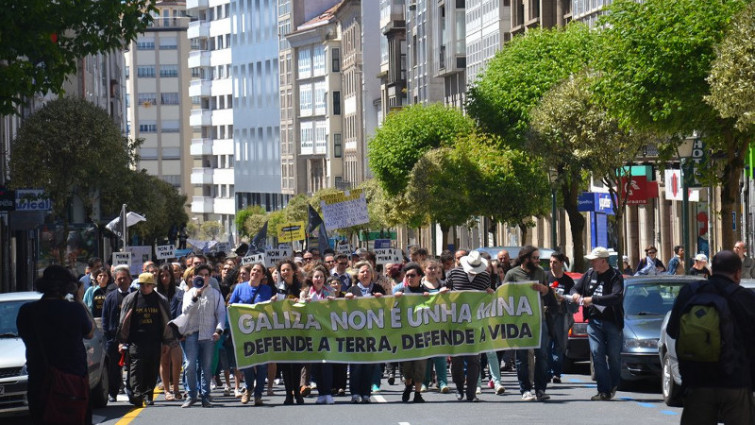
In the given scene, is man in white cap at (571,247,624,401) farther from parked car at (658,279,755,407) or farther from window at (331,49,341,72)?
window at (331,49,341,72)

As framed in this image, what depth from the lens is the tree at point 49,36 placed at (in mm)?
Result: 22453

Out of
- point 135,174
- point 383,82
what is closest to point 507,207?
point 135,174

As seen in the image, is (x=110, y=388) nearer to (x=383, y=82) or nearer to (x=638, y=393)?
(x=638, y=393)

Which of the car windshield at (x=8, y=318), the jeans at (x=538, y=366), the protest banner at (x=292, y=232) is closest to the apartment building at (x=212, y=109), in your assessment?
the protest banner at (x=292, y=232)

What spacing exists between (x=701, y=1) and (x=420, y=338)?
45.9 ft

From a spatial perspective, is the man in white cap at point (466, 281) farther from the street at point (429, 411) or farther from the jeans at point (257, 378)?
the jeans at point (257, 378)

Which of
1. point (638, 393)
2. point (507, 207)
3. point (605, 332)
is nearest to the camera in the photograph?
point (605, 332)

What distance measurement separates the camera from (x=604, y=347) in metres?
20.0

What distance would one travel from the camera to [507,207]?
5831cm

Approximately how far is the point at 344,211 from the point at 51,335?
35.9m

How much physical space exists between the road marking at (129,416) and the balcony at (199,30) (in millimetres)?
150428

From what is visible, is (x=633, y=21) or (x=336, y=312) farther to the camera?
(x=633, y=21)

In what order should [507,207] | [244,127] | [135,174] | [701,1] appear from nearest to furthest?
[701,1], [507,207], [135,174], [244,127]

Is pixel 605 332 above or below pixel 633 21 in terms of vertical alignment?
below
